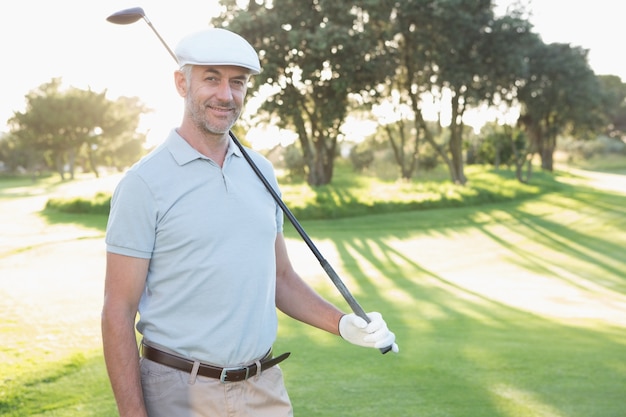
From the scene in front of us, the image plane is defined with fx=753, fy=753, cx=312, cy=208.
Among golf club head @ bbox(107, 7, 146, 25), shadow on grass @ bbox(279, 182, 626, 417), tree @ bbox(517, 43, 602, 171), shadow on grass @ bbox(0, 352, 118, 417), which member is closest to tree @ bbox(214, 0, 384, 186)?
tree @ bbox(517, 43, 602, 171)

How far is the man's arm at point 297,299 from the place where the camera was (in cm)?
295

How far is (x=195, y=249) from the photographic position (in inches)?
96.6

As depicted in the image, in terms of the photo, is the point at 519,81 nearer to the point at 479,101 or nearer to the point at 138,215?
the point at 479,101

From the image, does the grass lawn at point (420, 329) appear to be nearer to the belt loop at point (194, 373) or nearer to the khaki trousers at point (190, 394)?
the khaki trousers at point (190, 394)

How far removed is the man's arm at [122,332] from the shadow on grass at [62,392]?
2.64 meters

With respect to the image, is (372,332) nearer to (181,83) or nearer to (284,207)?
(284,207)

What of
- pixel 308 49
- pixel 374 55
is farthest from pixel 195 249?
pixel 374 55

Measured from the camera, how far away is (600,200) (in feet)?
95.1

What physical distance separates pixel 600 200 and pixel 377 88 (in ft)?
35.6

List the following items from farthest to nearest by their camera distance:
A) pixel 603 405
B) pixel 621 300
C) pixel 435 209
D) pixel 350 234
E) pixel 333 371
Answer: pixel 435 209
pixel 350 234
pixel 621 300
pixel 333 371
pixel 603 405

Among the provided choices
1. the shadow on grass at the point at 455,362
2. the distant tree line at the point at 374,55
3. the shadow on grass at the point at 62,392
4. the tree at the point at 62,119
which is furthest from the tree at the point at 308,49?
the tree at the point at 62,119

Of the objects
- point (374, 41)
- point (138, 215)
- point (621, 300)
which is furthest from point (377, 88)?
point (138, 215)

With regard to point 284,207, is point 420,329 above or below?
below

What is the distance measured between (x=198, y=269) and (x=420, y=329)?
555 centimetres
